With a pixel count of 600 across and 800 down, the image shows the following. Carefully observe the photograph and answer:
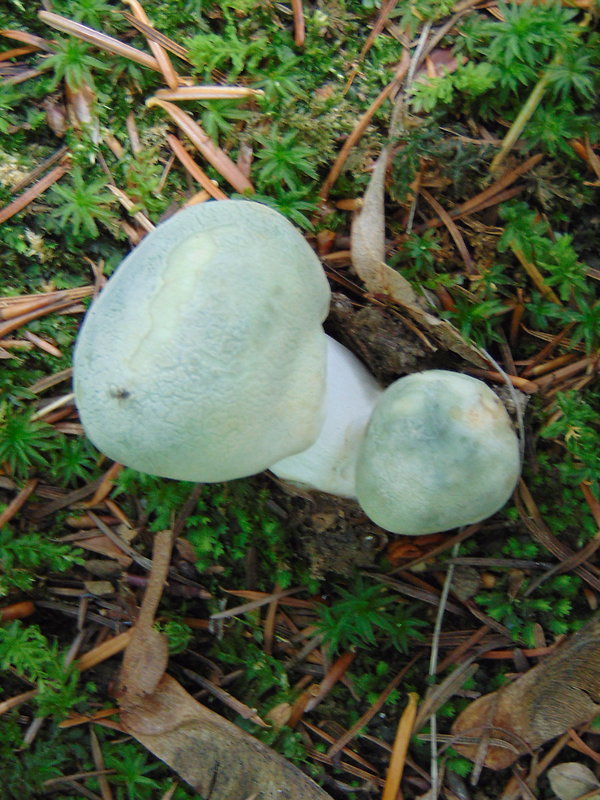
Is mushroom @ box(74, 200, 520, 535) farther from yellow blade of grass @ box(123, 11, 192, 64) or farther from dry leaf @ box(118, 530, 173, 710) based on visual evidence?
yellow blade of grass @ box(123, 11, 192, 64)

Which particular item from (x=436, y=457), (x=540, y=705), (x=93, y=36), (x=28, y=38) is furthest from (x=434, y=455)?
(x=28, y=38)

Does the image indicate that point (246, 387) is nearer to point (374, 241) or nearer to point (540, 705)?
point (374, 241)

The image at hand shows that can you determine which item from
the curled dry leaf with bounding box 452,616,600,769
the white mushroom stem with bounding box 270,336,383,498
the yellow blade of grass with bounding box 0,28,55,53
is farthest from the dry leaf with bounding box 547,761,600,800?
the yellow blade of grass with bounding box 0,28,55,53

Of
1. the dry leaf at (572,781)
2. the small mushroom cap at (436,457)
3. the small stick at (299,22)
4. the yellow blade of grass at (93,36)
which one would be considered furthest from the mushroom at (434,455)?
the yellow blade of grass at (93,36)

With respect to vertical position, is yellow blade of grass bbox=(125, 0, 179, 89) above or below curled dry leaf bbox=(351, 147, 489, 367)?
above

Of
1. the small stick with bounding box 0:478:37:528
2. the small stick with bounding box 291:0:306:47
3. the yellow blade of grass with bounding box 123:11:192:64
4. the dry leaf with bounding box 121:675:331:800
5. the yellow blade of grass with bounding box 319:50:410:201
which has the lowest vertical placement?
the dry leaf with bounding box 121:675:331:800

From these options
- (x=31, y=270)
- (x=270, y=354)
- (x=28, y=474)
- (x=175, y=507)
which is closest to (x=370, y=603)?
(x=175, y=507)
